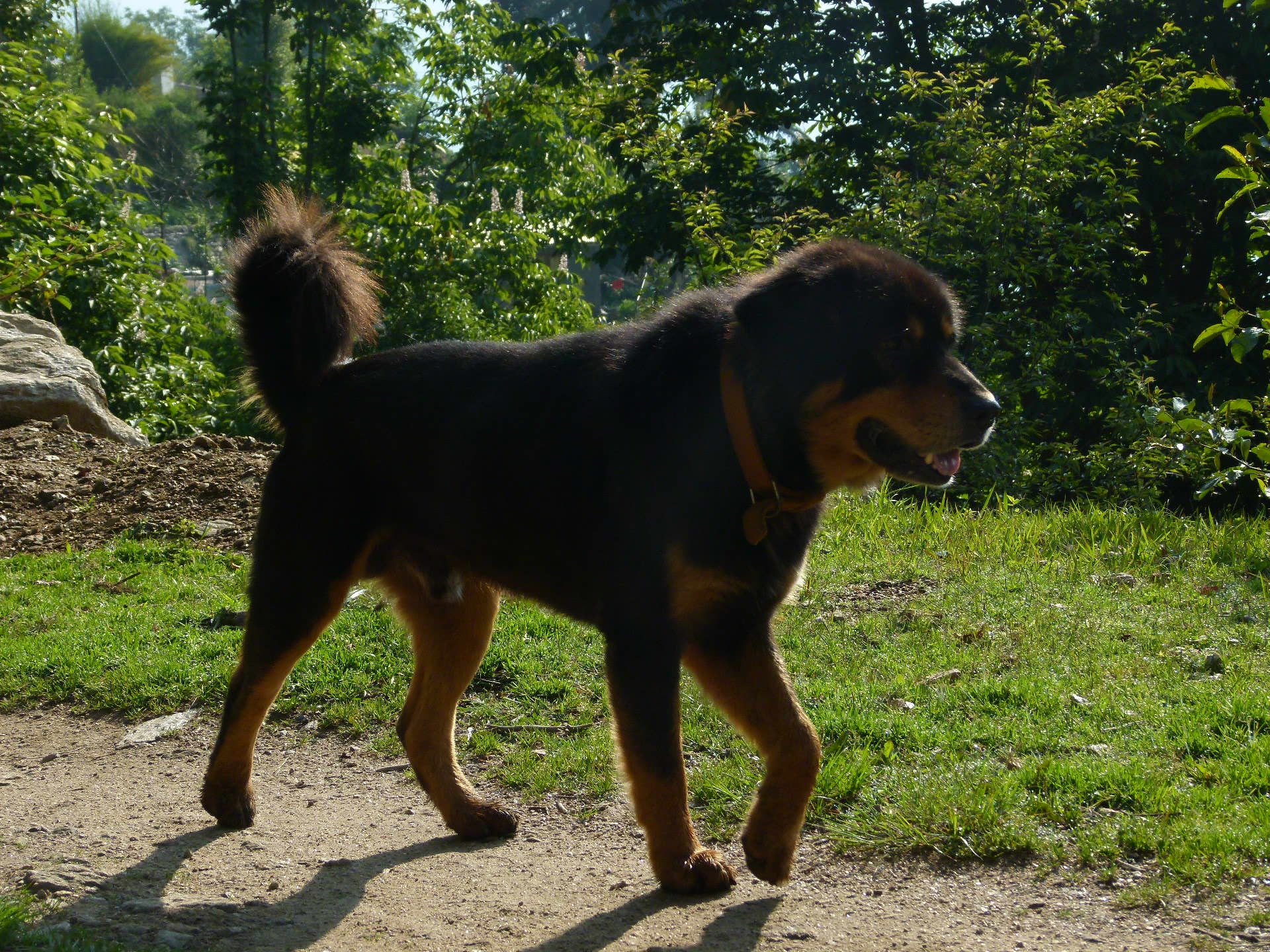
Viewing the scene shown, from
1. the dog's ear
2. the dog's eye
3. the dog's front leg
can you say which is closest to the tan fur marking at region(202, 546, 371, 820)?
the dog's front leg

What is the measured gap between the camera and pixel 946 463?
380cm

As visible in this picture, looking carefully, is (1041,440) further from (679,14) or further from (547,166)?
(547,166)

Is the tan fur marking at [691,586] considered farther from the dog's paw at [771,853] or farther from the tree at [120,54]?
the tree at [120,54]

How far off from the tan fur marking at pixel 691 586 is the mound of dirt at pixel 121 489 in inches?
228

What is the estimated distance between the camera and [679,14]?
14859 mm

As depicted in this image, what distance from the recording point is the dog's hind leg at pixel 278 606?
4.35m

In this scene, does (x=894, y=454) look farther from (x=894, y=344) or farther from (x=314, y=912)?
(x=314, y=912)

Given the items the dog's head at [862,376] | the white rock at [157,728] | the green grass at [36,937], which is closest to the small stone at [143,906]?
the green grass at [36,937]

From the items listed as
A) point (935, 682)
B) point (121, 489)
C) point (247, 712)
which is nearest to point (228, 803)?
point (247, 712)

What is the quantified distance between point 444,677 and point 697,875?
1.37m

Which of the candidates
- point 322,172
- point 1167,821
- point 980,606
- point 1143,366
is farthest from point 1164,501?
point 322,172

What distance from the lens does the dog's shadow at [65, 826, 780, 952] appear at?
3.52 m

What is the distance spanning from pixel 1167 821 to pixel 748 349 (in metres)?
2.04

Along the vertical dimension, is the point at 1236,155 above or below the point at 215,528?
above
